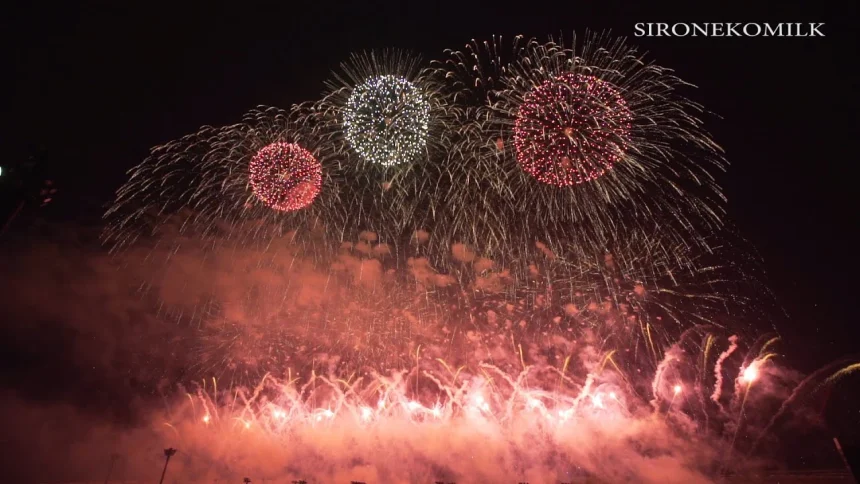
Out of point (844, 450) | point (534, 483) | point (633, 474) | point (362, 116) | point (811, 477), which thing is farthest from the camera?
point (534, 483)

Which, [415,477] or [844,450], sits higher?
[844,450]

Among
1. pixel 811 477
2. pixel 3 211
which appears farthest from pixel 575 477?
pixel 3 211

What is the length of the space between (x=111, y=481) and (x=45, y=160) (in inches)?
1394

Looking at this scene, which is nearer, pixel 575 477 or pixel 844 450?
pixel 844 450

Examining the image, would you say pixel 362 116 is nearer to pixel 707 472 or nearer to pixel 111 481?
pixel 707 472

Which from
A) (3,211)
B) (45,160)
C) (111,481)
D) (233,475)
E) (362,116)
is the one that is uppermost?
(362,116)

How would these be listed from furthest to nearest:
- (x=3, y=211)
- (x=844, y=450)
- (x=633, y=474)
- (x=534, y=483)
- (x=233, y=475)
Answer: (x=233, y=475), (x=534, y=483), (x=633, y=474), (x=3, y=211), (x=844, y=450)

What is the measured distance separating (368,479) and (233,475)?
960cm

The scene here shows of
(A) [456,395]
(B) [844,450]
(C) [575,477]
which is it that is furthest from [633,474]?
(B) [844,450]

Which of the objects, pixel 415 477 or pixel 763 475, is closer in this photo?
pixel 763 475

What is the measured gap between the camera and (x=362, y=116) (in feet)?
46.6

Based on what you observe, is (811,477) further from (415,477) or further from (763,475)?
(415,477)

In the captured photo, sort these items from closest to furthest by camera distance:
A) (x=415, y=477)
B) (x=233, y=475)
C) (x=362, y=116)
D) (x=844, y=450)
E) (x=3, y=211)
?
(x=844, y=450), (x=3, y=211), (x=362, y=116), (x=415, y=477), (x=233, y=475)

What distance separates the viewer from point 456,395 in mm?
21969
